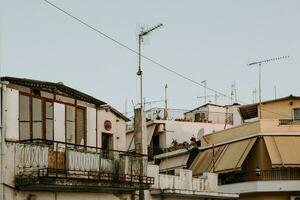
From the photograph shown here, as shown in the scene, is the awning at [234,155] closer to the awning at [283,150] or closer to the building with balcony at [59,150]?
the awning at [283,150]

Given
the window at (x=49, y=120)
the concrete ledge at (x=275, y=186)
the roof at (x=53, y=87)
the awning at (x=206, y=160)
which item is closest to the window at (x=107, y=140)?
the roof at (x=53, y=87)

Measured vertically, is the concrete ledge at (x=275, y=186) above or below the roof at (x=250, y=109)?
below

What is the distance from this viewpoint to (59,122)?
→ 2239cm

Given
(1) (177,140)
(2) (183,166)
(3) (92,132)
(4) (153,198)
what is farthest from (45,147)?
(1) (177,140)

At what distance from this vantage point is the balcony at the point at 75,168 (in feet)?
64.8

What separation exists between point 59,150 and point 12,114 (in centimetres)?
190

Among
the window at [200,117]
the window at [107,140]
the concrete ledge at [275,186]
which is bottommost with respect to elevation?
the concrete ledge at [275,186]

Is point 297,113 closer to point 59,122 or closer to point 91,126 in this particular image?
point 91,126

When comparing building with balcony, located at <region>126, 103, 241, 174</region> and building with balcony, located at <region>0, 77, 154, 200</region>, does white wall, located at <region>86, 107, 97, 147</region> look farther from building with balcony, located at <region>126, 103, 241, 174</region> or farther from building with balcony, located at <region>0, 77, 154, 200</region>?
building with balcony, located at <region>126, 103, 241, 174</region>

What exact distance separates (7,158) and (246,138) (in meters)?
21.6

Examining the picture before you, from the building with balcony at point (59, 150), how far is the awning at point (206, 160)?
15454mm

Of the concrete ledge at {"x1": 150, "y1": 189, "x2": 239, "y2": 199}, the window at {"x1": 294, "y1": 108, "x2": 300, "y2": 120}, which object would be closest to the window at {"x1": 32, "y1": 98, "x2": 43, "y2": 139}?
the concrete ledge at {"x1": 150, "y1": 189, "x2": 239, "y2": 199}

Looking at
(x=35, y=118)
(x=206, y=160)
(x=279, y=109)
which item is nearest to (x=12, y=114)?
(x=35, y=118)

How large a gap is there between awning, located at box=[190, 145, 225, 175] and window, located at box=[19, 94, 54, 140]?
19.5 m
